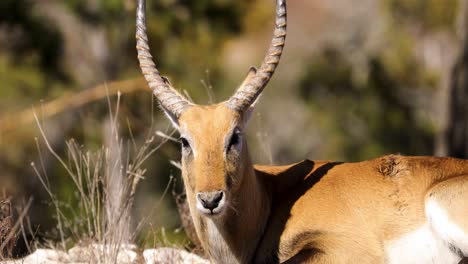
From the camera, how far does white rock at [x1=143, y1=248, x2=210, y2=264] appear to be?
8914 millimetres

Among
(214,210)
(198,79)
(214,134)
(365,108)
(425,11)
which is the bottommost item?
(365,108)

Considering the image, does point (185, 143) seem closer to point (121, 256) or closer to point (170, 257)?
point (170, 257)

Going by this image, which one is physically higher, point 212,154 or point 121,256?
point 212,154

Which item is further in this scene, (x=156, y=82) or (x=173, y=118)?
(x=156, y=82)

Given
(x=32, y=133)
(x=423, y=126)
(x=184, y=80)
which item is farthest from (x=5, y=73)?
(x=423, y=126)

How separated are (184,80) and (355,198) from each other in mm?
18130

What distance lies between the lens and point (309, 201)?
842 centimetres

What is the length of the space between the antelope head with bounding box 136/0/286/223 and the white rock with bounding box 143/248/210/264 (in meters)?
0.81

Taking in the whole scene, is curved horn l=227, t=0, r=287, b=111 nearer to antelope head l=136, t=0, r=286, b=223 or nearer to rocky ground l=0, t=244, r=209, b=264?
antelope head l=136, t=0, r=286, b=223

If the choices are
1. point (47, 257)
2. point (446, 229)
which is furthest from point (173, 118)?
point (446, 229)

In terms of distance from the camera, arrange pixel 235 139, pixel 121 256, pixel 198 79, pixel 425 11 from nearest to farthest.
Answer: pixel 235 139
pixel 121 256
pixel 198 79
pixel 425 11

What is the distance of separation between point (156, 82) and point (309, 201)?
1700 mm

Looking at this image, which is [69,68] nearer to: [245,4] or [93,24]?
[93,24]

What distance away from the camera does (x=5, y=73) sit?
26.2 metres
